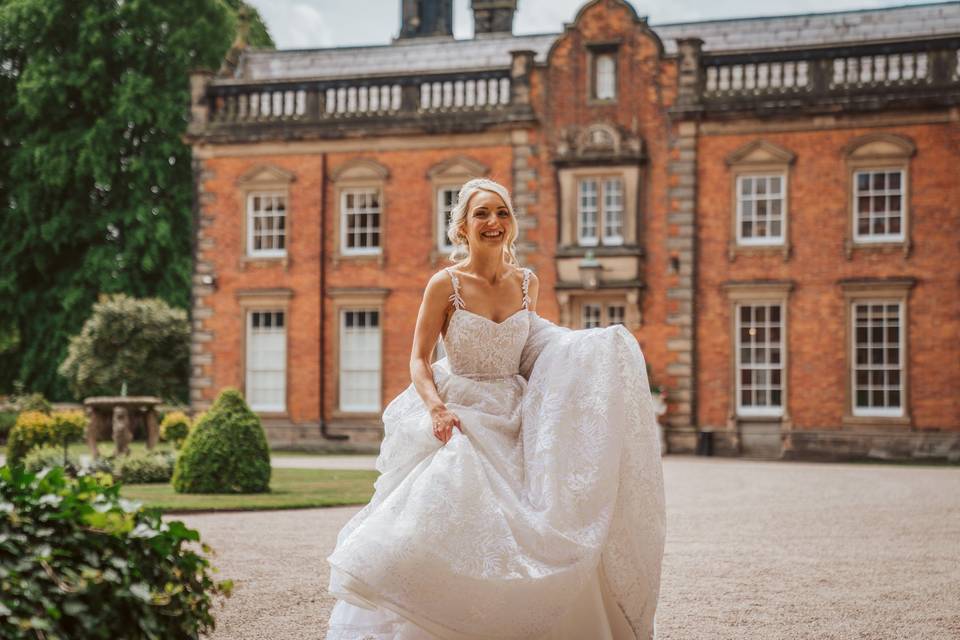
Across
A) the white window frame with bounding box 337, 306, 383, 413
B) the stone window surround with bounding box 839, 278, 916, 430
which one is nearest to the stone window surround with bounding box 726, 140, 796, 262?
the stone window surround with bounding box 839, 278, 916, 430

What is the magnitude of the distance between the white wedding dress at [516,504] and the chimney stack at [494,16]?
2663 cm

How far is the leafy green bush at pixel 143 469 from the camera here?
54.7ft

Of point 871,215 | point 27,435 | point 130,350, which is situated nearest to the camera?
point 27,435

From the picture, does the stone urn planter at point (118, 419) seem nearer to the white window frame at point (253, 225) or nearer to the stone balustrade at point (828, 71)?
the white window frame at point (253, 225)

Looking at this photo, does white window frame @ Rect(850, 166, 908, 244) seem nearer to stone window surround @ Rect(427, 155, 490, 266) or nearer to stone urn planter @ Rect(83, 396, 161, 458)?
stone window surround @ Rect(427, 155, 490, 266)

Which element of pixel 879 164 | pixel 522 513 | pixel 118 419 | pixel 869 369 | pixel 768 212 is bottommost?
pixel 118 419

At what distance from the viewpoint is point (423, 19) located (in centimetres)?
3325

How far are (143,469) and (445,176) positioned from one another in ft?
35.5

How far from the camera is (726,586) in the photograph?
834 cm

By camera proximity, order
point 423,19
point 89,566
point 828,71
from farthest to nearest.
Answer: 1. point 423,19
2. point 828,71
3. point 89,566

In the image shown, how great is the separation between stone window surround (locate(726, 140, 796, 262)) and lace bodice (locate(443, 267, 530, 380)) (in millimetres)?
19132

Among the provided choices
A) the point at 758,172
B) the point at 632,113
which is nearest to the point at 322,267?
the point at 632,113

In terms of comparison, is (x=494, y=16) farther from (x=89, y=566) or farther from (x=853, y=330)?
(x=89, y=566)

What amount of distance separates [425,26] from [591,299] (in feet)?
37.2
